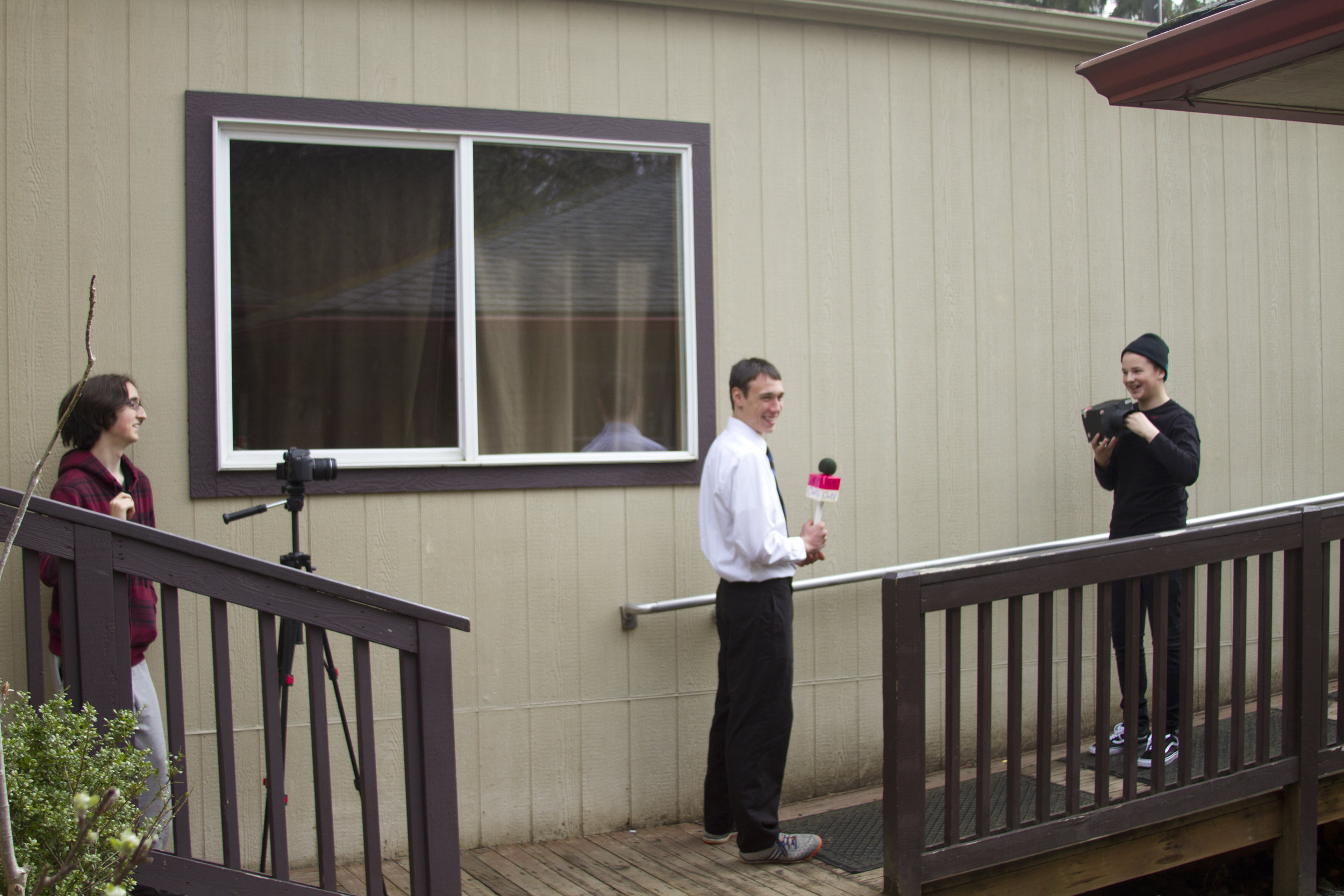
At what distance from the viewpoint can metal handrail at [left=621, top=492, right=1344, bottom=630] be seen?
4.27 meters

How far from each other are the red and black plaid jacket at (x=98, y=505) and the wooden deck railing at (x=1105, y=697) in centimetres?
223

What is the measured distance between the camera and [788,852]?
12.3 feet

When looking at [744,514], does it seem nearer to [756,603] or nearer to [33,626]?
[756,603]

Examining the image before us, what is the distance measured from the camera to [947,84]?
192 inches

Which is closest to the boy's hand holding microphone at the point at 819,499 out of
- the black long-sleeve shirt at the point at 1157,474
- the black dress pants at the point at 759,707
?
the black dress pants at the point at 759,707

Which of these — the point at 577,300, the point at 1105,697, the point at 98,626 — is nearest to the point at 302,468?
the point at 98,626

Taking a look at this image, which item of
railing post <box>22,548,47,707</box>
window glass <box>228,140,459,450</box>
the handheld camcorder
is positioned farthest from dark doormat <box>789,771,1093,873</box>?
railing post <box>22,548,47,707</box>

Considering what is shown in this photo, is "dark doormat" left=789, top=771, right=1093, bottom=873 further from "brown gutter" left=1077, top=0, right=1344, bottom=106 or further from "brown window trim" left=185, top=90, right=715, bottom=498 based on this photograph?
"brown gutter" left=1077, top=0, right=1344, bottom=106

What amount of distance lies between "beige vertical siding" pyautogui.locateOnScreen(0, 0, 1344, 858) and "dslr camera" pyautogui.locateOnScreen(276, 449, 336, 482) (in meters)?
0.46

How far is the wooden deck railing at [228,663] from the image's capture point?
2.58 m

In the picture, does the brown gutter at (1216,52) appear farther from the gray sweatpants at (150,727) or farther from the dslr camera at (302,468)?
the gray sweatpants at (150,727)

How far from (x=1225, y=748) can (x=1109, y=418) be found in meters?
1.44

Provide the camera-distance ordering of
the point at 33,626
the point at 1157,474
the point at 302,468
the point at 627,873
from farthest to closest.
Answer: the point at 1157,474 < the point at 627,873 < the point at 302,468 < the point at 33,626

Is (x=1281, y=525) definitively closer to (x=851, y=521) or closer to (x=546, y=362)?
(x=851, y=521)
